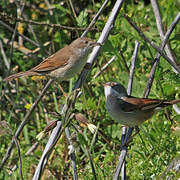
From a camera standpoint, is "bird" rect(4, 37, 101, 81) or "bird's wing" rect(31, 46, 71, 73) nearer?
"bird" rect(4, 37, 101, 81)

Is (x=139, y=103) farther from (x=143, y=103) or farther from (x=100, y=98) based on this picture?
(x=100, y=98)

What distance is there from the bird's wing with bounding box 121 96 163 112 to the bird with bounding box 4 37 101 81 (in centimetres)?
71

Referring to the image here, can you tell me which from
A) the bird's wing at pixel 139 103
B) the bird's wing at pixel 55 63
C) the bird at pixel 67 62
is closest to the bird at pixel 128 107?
the bird's wing at pixel 139 103

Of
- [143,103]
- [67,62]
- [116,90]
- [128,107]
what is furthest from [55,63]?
[143,103]

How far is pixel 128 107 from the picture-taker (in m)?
3.55

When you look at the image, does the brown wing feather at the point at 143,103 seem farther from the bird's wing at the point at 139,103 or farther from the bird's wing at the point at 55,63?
the bird's wing at the point at 55,63

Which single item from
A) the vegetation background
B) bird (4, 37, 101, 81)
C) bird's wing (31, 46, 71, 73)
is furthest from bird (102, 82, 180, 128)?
bird's wing (31, 46, 71, 73)

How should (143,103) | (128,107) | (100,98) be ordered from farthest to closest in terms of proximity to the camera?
(100,98)
(128,107)
(143,103)

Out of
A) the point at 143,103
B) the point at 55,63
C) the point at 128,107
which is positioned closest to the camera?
the point at 143,103

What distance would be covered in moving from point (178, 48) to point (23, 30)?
3345 millimetres

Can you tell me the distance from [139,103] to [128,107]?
13 cm

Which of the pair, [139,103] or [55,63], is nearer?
[139,103]

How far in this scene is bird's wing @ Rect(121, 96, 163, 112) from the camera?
3400 mm

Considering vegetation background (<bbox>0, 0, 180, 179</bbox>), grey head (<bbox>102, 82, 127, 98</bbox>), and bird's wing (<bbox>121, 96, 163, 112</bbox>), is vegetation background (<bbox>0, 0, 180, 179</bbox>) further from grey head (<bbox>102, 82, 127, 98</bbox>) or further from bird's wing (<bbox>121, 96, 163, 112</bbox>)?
grey head (<bbox>102, 82, 127, 98</bbox>)
